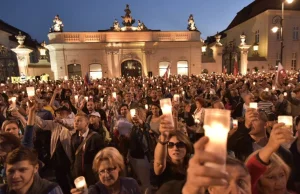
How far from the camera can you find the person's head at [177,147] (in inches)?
111

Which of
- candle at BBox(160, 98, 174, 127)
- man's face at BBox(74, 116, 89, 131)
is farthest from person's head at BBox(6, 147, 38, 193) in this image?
man's face at BBox(74, 116, 89, 131)

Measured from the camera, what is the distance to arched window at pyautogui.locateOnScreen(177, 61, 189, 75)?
3338 cm

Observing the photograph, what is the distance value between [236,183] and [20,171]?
190 cm

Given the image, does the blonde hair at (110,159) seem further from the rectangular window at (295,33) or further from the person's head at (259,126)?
the rectangular window at (295,33)

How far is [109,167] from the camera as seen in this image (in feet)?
8.52

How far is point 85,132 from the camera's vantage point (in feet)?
13.6

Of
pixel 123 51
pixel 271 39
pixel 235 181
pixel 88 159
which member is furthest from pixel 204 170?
pixel 271 39

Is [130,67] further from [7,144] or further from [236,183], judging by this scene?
[236,183]

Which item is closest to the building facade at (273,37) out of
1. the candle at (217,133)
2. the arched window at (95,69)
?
the arched window at (95,69)

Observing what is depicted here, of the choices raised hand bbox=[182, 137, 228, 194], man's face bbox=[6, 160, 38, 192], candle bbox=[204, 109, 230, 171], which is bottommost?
man's face bbox=[6, 160, 38, 192]

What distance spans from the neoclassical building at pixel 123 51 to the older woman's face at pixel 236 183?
29006 millimetres

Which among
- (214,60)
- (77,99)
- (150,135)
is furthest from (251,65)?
(150,135)

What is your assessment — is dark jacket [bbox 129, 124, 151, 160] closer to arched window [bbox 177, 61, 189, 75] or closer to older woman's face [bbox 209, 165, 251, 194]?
older woman's face [bbox 209, 165, 251, 194]

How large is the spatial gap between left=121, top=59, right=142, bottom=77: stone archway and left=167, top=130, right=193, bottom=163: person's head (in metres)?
30.2
